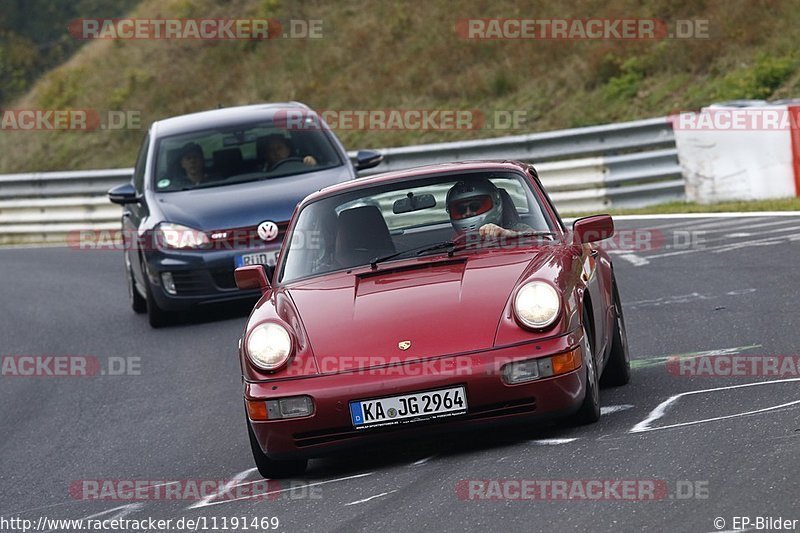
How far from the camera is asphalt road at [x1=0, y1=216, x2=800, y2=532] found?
547 cm

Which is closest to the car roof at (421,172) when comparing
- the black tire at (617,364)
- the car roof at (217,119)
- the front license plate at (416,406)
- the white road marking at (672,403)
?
Answer: the black tire at (617,364)

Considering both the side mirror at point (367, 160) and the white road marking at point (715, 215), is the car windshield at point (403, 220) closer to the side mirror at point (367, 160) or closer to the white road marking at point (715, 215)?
the side mirror at point (367, 160)

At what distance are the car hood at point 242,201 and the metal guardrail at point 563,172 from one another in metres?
5.77

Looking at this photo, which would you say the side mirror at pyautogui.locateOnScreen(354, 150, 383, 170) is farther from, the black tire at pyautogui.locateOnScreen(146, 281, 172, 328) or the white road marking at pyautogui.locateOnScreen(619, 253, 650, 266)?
the white road marking at pyautogui.locateOnScreen(619, 253, 650, 266)

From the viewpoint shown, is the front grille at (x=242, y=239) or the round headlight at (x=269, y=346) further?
the front grille at (x=242, y=239)

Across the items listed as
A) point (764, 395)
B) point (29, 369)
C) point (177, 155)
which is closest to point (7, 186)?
point (177, 155)

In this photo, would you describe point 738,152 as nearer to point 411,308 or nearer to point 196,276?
point 196,276

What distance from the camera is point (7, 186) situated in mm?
24844

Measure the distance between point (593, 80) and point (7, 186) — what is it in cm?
1027

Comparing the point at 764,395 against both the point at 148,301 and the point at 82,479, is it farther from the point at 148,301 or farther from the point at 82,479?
the point at 148,301

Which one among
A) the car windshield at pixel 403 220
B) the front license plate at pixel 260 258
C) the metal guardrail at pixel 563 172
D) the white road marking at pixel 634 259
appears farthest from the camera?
the metal guardrail at pixel 563 172

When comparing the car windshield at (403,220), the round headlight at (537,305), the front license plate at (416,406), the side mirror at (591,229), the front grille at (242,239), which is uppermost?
the car windshield at (403,220)

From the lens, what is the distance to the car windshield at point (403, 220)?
305 inches

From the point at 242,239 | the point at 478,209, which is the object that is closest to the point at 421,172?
the point at 478,209
